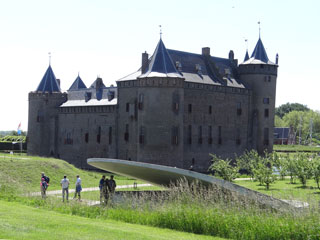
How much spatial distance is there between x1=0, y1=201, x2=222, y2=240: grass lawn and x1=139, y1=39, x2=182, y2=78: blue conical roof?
30.7 meters

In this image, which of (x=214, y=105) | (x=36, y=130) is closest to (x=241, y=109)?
(x=214, y=105)

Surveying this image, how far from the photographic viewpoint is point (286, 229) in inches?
519

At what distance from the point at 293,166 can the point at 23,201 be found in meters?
23.1

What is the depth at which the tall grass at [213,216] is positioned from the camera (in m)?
13.2

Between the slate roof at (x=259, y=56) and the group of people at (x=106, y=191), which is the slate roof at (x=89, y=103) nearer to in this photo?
the slate roof at (x=259, y=56)

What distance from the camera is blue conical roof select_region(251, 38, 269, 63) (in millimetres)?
55628

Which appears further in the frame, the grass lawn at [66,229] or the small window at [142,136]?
the small window at [142,136]

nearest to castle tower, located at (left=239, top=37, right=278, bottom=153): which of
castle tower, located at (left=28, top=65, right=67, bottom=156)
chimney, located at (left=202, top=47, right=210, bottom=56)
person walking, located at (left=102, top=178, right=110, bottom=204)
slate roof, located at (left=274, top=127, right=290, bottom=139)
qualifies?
chimney, located at (left=202, top=47, right=210, bottom=56)

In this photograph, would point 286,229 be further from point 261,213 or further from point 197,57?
point 197,57

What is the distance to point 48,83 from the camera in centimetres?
5688

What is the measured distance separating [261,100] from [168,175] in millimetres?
37502

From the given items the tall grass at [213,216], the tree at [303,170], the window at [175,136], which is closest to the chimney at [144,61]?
the window at [175,136]

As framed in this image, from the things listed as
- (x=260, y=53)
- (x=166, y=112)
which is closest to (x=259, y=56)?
(x=260, y=53)

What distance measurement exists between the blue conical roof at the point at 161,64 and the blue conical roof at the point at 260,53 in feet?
44.3
